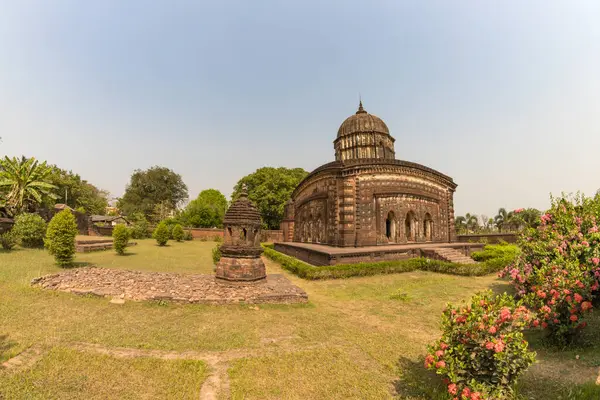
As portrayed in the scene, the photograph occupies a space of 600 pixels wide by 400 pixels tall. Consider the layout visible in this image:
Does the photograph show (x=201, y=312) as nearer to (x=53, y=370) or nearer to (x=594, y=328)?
(x=53, y=370)

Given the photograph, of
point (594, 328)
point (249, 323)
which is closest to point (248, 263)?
point (249, 323)

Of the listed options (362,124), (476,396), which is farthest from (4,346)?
(362,124)

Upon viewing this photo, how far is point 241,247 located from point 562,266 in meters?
8.99

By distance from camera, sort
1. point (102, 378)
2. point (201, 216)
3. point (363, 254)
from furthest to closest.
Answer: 1. point (201, 216)
2. point (363, 254)
3. point (102, 378)

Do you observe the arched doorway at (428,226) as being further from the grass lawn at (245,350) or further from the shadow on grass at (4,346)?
the shadow on grass at (4,346)

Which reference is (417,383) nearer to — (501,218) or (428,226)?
(428,226)

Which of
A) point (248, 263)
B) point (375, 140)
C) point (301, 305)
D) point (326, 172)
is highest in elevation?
point (375, 140)

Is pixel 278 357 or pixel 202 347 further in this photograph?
pixel 202 347

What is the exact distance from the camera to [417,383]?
4.48 meters

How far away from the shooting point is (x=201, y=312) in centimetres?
777

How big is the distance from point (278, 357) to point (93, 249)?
2249 cm

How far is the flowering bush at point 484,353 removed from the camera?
11.6 feet

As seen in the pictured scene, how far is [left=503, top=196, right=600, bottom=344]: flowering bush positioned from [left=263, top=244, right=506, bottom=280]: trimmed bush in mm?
7155

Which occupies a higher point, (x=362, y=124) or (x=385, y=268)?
(x=362, y=124)
